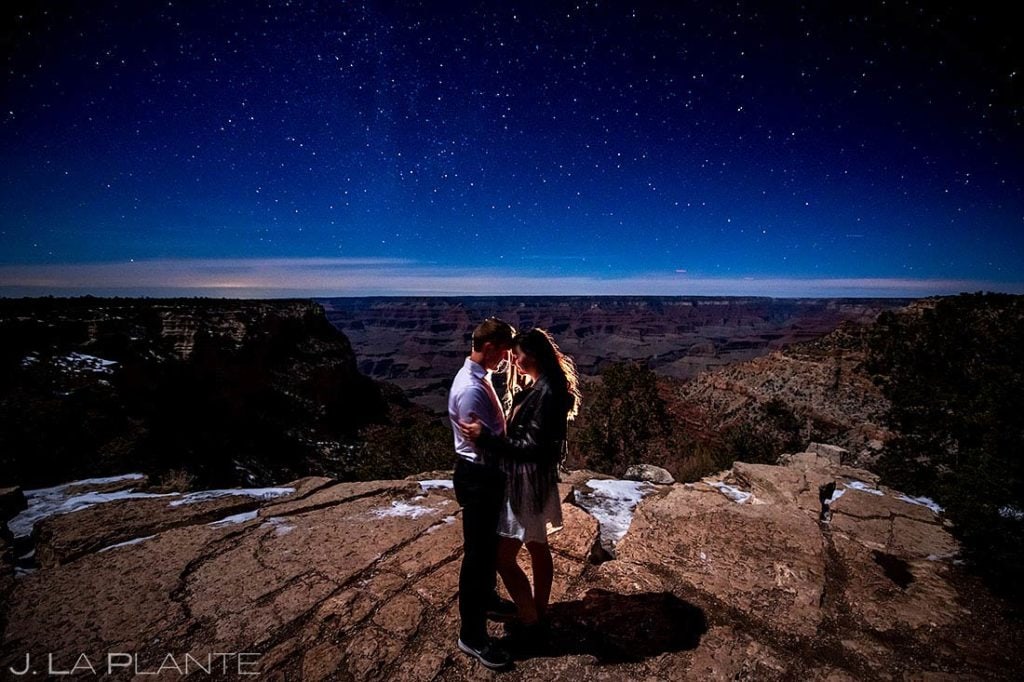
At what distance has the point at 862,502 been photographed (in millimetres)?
5129

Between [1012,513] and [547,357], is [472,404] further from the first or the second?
[1012,513]

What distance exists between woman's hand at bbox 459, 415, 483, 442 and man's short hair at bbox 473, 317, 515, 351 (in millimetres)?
435

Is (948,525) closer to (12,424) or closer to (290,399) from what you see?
(12,424)

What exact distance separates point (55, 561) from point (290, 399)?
40.1 m

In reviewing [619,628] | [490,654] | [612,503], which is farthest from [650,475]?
[490,654]

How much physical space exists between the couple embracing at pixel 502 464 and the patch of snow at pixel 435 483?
10.2ft

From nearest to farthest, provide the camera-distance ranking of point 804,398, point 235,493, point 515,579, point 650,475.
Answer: point 515,579 < point 235,493 < point 650,475 < point 804,398

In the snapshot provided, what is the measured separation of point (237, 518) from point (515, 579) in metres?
3.51

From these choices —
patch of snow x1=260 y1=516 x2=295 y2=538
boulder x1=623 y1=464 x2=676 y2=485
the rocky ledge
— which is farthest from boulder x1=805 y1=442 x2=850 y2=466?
patch of snow x1=260 y1=516 x2=295 y2=538

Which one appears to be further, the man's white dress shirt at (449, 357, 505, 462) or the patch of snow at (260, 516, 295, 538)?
the patch of snow at (260, 516, 295, 538)

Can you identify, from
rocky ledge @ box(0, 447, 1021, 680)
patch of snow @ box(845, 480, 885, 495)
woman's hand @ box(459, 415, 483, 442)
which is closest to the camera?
woman's hand @ box(459, 415, 483, 442)

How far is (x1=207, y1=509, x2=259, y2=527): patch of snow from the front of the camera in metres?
4.22

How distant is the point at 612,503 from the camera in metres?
5.45

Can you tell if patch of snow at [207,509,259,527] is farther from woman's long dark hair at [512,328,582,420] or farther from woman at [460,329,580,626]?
woman's long dark hair at [512,328,582,420]
